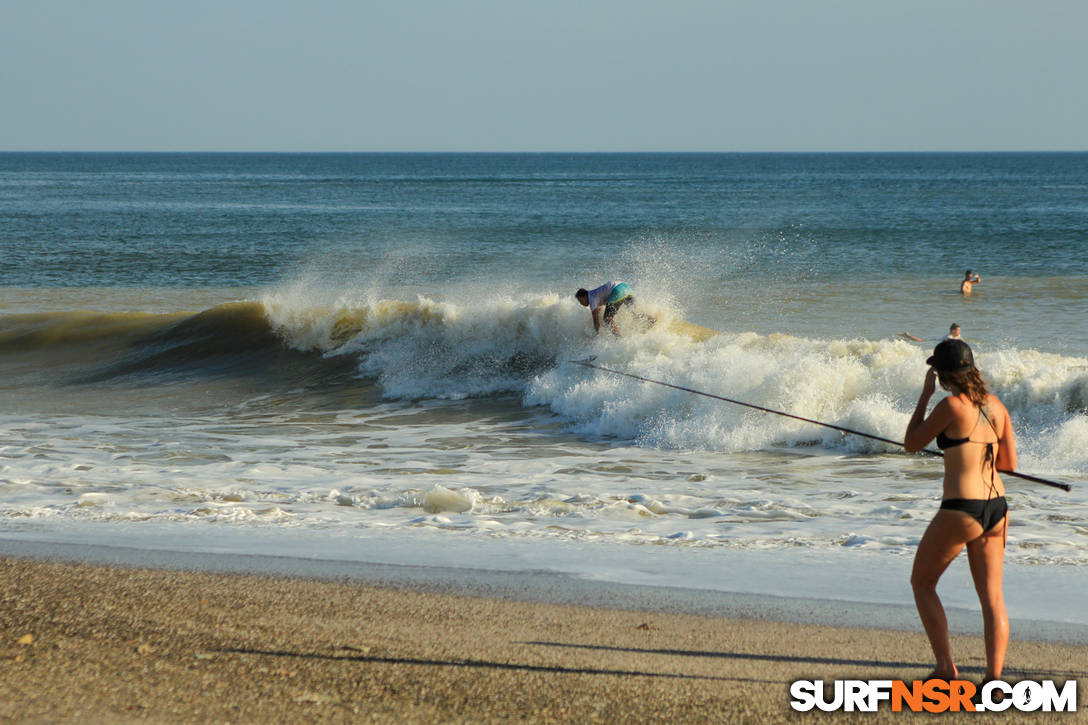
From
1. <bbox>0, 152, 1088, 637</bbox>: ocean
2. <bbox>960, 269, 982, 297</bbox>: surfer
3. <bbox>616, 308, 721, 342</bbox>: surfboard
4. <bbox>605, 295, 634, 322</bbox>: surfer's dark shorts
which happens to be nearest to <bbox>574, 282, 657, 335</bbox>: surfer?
<bbox>605, 295, 634, 322</bbox>: surfer's dark shorts

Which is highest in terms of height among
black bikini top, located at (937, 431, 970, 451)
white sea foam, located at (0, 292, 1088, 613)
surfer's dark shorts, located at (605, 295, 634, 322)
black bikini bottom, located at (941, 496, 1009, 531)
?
black bikini top, located at (937, 431, 970, 451)

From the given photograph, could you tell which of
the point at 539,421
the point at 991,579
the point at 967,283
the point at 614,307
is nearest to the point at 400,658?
the point at 991,579

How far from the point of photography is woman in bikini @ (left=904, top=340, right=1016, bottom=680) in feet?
12.8

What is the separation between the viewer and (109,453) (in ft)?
32.3

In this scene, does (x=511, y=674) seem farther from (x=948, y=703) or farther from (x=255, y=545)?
(x=255, y=545)

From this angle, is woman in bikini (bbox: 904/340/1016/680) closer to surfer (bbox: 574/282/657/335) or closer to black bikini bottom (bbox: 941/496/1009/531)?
black bikini bottom (bbox: 941/496/1009/531)

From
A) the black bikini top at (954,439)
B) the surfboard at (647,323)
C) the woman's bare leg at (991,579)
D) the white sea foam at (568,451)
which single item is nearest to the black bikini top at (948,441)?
the black bikini top at (954,439)

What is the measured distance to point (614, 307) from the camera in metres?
13.3

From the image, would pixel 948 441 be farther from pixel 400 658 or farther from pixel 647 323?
pixel 647 323

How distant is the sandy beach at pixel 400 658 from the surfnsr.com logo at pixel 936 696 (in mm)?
69

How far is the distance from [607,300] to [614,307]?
27cm

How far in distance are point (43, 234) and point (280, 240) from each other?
8.85 meters

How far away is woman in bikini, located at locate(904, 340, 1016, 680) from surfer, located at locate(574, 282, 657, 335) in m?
8.73

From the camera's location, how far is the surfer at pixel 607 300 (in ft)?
42.3
